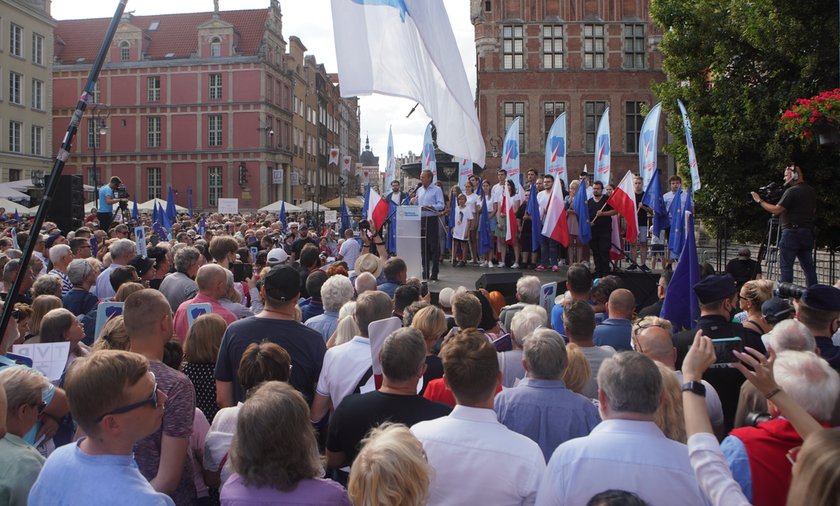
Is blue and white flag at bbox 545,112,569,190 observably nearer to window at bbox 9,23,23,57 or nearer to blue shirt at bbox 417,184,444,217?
blue shirt at bbox 417,184,444,217

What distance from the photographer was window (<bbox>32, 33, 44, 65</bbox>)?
154 ft

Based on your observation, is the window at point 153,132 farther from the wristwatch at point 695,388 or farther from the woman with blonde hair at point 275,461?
the wristwatch at point 695,388

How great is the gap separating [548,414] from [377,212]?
411 inches

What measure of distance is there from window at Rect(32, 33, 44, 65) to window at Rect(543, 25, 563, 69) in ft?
110

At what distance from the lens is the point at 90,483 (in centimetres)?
250

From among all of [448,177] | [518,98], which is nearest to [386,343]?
[448,177]

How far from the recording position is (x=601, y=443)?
278 cm

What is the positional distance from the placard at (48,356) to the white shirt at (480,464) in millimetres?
2462

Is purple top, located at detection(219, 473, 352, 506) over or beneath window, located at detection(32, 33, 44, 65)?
beneath

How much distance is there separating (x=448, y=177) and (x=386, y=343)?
64.7ft

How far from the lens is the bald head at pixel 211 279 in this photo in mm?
5883

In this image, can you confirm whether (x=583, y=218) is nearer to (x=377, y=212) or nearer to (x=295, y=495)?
(x=377, y=212)

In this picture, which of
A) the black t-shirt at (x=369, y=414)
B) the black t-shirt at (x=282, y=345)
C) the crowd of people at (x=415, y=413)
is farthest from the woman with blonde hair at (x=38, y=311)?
the black t-shirt at (x=369, y=414)

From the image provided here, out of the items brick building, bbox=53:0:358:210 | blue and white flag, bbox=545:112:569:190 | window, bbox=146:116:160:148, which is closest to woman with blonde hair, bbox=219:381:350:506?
blue and white flag, bbox=545:112:569:190
